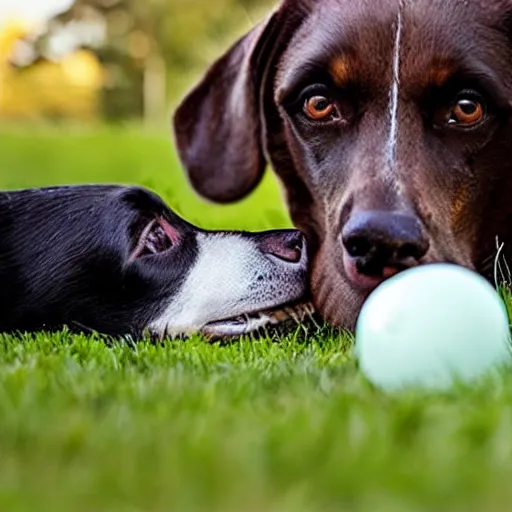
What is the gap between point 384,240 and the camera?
2.99m

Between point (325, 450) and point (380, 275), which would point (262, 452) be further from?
point (380, 275)

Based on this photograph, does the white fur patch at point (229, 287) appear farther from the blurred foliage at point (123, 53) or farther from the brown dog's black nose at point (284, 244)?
the blurred foliage at point (123, 53)

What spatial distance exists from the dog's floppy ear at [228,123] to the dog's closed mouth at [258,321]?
883mm

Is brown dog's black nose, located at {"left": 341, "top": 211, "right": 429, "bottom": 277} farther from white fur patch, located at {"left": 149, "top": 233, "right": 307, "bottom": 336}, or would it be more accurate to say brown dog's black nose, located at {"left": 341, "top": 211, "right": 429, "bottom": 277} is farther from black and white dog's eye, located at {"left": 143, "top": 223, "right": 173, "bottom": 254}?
black and white dog's eye, located at {"left": 143, "top": 223, "right": 173, "bottom": 254}

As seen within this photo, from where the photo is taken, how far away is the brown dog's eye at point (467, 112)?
3516mm

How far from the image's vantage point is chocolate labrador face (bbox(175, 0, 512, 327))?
3.17 m

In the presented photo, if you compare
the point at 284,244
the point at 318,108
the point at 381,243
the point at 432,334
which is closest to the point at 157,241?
the point at 284,244

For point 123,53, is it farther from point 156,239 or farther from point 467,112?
point 467,112

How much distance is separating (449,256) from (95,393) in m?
1.34

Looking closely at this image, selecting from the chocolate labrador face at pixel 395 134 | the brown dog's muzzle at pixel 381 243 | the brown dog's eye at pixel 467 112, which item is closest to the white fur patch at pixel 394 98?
the chocolate labrador face at pixel 395 134

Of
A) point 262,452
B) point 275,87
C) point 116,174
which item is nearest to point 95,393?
point 262,452

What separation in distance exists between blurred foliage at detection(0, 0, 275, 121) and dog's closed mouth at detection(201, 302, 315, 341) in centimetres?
3118

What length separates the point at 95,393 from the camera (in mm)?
2283

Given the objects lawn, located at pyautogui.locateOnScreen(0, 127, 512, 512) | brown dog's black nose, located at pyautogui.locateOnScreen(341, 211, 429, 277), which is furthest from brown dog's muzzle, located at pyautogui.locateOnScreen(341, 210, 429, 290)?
lawn, located at pyautogui.locateOnScreen(0, 127, 512, 512)
